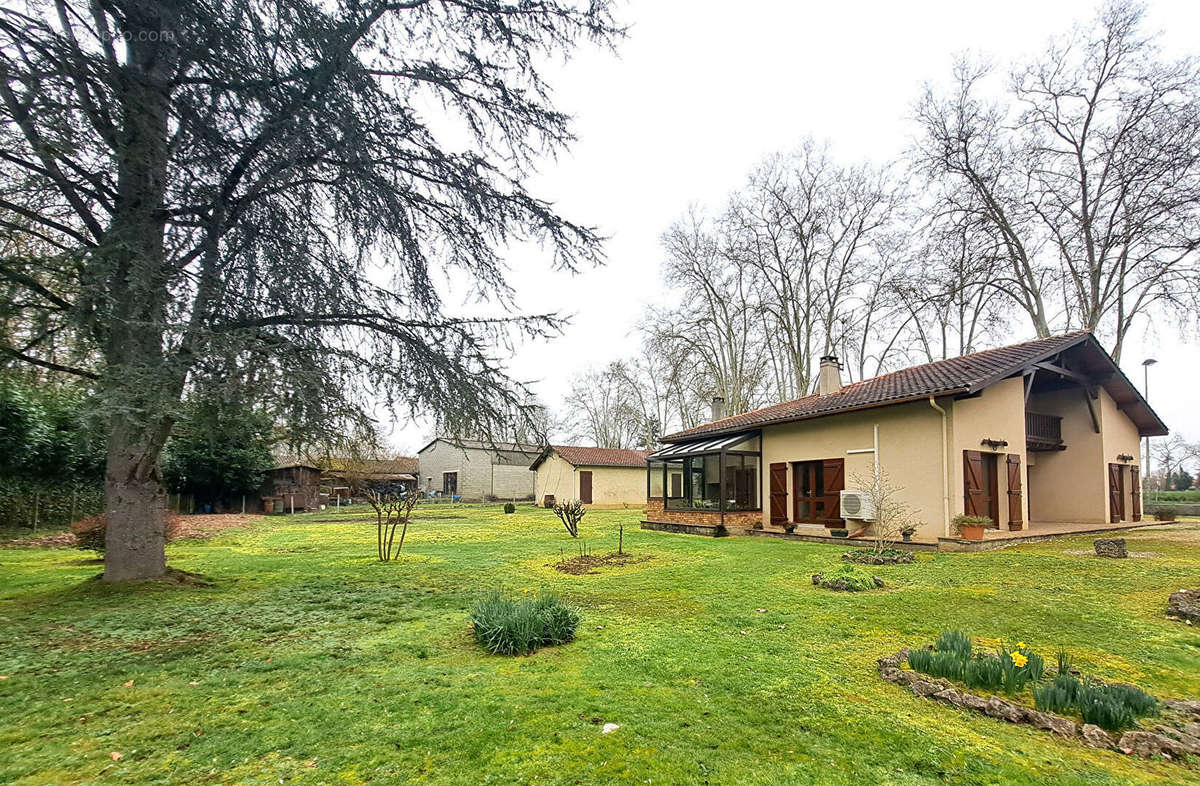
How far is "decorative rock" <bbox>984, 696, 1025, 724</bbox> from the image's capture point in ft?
11.0

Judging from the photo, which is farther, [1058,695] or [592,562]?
[592,562]

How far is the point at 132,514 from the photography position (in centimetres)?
715

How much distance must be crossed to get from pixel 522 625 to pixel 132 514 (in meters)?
5.85

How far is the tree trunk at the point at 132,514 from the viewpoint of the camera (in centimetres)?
702

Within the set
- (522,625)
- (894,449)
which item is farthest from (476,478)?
(522,625)

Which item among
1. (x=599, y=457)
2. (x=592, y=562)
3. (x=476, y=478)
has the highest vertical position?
(x=599, y=457)

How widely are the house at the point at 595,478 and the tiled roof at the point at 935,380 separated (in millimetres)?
15072

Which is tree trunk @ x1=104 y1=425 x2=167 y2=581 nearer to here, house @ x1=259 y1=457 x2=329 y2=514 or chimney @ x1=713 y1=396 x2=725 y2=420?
chimney @ x1=713 y1=396 x2=725 y2=420

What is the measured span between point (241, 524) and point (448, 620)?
57.0 feet

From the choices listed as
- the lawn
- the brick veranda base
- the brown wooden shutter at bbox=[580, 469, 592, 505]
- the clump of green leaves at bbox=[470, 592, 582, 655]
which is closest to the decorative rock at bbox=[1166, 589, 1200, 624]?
the lawn

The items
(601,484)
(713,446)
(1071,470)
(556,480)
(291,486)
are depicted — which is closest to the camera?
(1071,470)

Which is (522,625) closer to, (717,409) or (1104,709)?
(1104,709)

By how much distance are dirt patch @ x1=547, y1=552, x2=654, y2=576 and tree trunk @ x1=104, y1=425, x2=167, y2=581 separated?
582cm

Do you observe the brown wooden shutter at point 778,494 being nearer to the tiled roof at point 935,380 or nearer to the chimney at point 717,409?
the tiled roof at point 935,380
